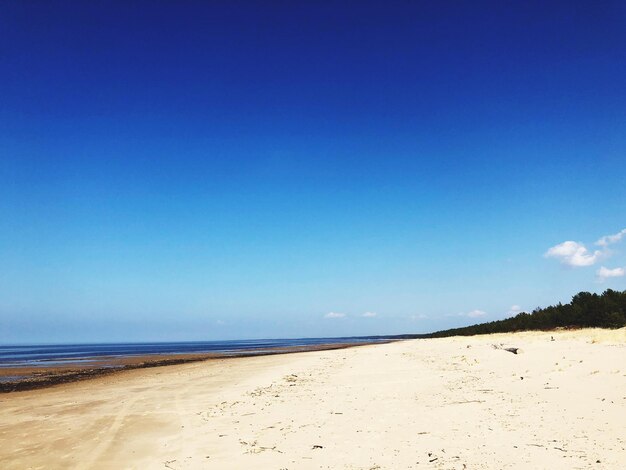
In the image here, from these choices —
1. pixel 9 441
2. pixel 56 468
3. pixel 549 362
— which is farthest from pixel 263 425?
pixel 549 362

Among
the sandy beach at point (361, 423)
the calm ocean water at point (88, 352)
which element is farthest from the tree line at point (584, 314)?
the calm ocean water at point (88, 352)

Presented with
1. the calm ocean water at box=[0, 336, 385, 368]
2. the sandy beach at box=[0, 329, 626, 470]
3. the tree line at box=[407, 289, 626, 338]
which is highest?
the tree line at box=[407, 289, 626, 338]

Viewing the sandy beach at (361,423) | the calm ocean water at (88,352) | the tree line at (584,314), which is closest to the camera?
the sandy beach at (361,423)

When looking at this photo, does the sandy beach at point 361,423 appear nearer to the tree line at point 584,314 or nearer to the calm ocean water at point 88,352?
the tree line at point 584,314

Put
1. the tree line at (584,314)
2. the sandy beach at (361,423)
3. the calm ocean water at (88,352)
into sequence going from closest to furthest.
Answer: the sandy beach at (361,423)
the tree line at (584,314)
the calm ocean water at (88,352)

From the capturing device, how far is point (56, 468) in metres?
7.78

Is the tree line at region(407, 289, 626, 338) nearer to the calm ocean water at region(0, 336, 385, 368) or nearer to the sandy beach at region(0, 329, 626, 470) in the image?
the sandy beach at region(0, 329, 626, 470)

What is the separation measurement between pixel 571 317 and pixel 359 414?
1194 inches

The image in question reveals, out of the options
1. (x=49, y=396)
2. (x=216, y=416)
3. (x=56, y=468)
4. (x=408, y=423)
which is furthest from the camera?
(x=49, y=396)

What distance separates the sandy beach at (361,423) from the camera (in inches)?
257

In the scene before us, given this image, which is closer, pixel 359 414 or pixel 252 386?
pixel 359 414

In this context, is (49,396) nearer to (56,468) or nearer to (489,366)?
(56,468)

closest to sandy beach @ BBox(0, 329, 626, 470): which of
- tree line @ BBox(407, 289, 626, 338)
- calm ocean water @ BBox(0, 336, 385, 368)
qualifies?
tree line @ BBox(407, 289, 626, 338)

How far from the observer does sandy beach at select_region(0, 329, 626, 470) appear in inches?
257
